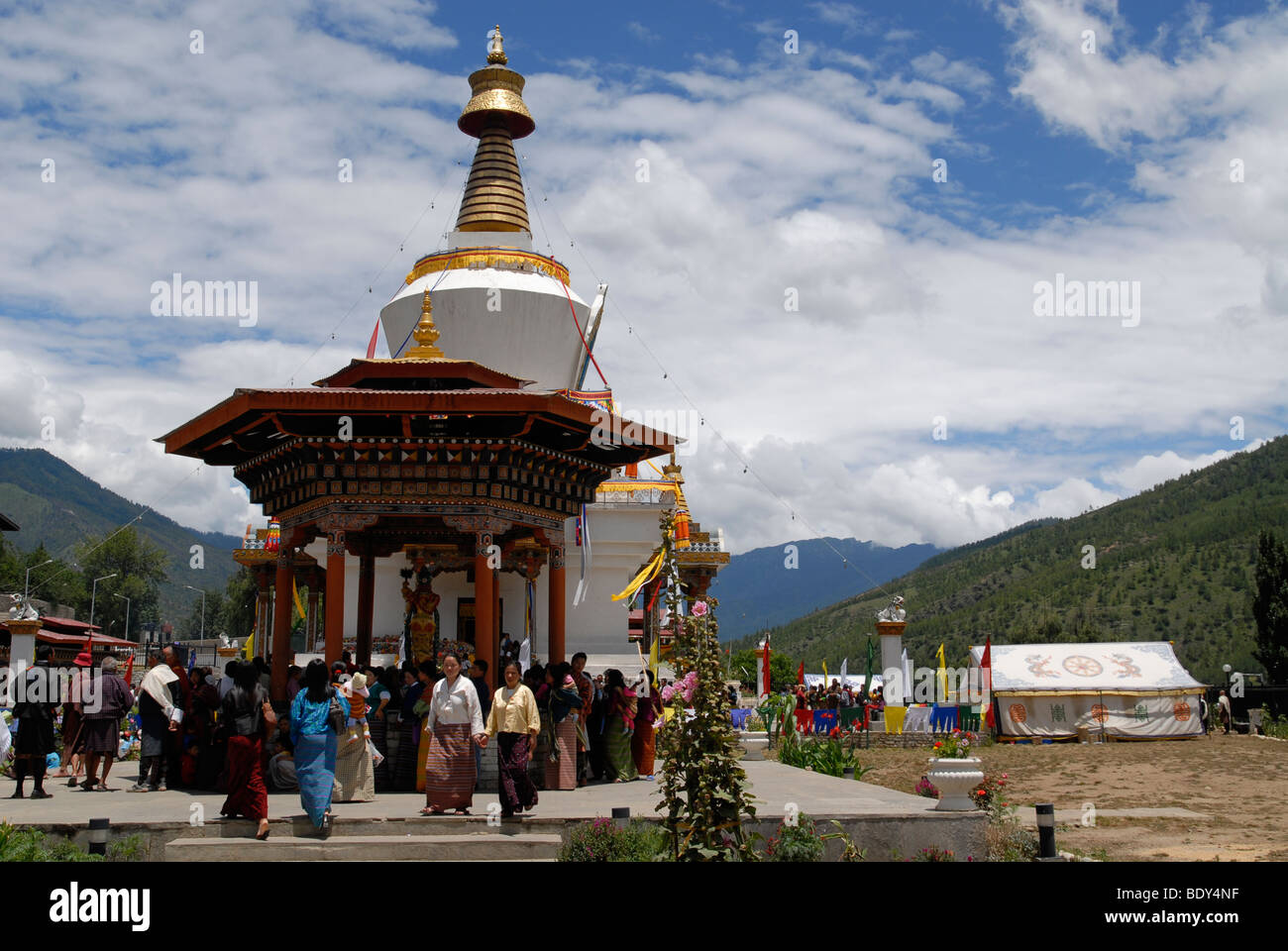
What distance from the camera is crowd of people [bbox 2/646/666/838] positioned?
1098 centimetres

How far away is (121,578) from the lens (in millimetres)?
97375

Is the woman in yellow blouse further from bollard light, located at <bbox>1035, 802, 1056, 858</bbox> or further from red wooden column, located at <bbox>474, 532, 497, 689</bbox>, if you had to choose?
bollard light, located at <bbox>1035, 802, 1056, 858</bbox>

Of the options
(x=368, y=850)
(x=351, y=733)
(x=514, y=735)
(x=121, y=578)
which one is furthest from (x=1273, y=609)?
(x=121, y=578)

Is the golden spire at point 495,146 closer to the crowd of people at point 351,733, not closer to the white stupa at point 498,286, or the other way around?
the white stupa at point 498,286

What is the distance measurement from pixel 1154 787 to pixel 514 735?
14.7 metres

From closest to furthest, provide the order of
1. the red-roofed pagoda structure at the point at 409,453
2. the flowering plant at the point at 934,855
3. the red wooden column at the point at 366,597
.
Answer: the flowering plant at the point at 934,855 → the red-roofed pagoda structure at the point at 409,453 → the red wooden column at the point at 366,597

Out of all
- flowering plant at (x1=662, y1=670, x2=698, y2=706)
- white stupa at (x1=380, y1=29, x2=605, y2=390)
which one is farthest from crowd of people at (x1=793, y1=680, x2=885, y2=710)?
flowering plant at (x1=662, y1=670, x2=698, y2=706)

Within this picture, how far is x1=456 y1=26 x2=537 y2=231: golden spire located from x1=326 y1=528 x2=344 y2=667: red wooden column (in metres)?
15.9

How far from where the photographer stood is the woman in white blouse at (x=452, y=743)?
11344 millimetres

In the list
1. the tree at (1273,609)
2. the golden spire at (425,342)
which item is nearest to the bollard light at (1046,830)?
the golden spire at (425,342)

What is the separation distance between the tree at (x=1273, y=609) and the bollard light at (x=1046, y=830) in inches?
1346
